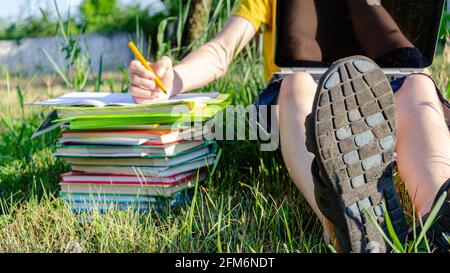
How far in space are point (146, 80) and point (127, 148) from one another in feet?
0.53

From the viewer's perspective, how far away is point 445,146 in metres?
1.13

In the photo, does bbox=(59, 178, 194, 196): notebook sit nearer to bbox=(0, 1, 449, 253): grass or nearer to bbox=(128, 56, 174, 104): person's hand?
bbox=(0, 1, 449, 253): grass

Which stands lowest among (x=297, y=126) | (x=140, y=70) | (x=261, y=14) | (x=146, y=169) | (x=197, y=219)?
(x=197, y=219)

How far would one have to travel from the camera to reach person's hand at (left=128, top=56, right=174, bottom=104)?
4.39ft

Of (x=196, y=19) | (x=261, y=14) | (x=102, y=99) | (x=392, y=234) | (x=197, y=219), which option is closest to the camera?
(x=392, y=234)

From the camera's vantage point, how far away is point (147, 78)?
1350 mm

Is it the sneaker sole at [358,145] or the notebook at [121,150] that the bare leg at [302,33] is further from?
the sneaker sole at [358,145]

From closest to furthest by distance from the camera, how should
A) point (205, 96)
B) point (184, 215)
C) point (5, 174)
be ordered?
point (184, 215) → point (205, 96) → point (5, 174)

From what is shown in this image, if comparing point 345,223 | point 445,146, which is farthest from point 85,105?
point 445,146

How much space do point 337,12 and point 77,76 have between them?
882mm

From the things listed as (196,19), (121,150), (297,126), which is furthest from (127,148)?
(196,19)

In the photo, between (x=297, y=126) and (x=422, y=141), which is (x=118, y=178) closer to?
(x=297, y=126)

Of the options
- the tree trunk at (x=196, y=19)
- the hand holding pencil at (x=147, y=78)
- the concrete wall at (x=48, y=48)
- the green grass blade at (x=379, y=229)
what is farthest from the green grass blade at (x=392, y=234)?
the concrete wall at (x=48, y=48)
